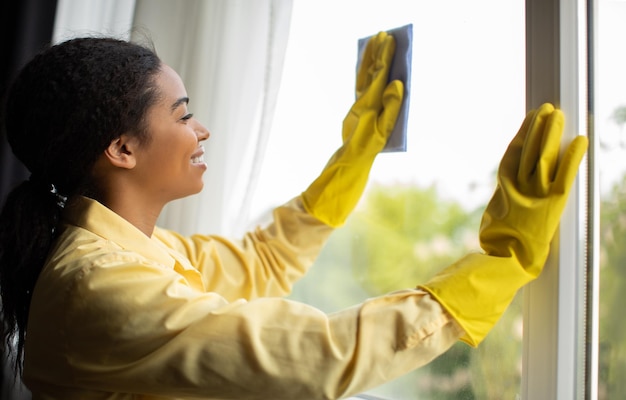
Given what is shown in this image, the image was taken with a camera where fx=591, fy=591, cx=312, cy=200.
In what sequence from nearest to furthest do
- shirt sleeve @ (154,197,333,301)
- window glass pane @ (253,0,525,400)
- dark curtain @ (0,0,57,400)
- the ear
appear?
the ear < window glass pane @ (253,0,525,400) < shirt sleeve @ (154,197,333,301) < dark curtain @ (0,0,57,400)

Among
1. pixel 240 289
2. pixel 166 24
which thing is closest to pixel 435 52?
pixel 240 289

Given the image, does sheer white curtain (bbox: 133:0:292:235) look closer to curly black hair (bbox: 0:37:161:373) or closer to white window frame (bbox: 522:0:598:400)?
curly black hair (bbox: 0:37:161:373)

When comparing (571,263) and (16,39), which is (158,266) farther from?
(16,39)

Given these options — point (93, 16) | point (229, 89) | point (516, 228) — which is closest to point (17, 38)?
point (93, 16)

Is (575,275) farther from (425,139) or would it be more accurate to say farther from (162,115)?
(162,115)

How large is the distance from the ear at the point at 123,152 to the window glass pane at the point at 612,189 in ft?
2.51

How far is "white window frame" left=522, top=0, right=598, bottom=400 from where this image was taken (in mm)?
937

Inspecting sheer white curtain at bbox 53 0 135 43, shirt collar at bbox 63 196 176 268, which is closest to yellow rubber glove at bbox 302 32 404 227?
shirt collar at bbox 63 196 176 268

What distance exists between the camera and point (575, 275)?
0.95 m

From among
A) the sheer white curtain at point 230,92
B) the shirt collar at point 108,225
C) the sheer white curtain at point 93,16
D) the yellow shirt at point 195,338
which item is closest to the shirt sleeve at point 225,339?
the yellow shirt at point 195,338

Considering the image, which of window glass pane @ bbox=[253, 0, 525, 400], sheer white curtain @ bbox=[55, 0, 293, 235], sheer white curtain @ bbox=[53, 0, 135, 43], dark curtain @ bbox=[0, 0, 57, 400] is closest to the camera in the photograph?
window glass pane @ bbox=[253, 0, 525, 400]

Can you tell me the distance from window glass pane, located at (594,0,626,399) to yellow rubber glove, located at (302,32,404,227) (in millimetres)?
374

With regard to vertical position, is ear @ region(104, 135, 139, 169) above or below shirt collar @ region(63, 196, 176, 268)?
above

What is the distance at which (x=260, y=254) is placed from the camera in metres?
1.25
